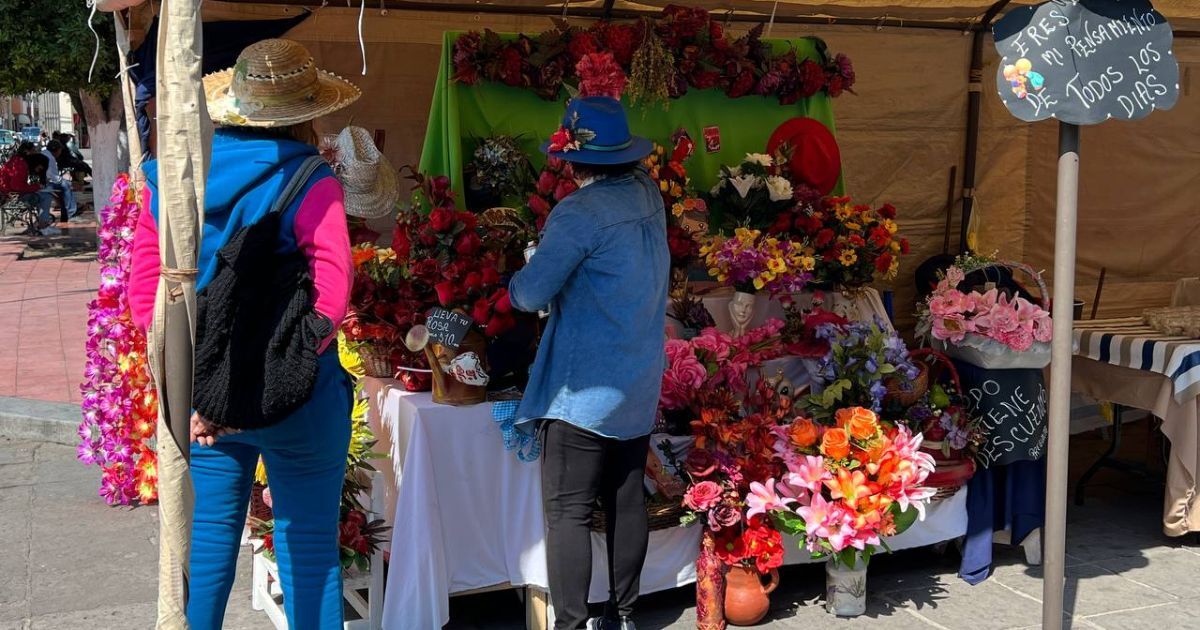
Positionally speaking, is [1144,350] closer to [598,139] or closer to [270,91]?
[598,139]

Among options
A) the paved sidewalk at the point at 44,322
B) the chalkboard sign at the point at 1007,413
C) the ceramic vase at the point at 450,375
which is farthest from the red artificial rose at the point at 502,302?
the paved sidewalk at the point at 44,322

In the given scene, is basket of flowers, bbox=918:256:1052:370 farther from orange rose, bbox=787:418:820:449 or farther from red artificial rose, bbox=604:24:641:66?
red artificial rose, bbox=604:24:641:66

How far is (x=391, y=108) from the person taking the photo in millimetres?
5070

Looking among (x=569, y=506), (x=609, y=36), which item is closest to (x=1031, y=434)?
(x=569, y=506)

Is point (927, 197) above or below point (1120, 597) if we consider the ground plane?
above

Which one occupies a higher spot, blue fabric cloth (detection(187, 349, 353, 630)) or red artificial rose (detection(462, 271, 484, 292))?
red artificial rose (detection(462, 271, 484, 292))

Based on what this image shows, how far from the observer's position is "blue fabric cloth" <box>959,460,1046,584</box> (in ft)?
14.6

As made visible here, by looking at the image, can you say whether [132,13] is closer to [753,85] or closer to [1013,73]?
[753,85]

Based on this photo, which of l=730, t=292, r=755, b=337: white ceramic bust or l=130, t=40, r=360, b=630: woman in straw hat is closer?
l=130, t=40, r=360, b=630: woman in straw hat

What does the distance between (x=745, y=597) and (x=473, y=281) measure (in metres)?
1.42

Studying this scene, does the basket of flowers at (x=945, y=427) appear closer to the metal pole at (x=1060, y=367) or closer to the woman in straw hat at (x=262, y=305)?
the metal pole at (x=1060, y=367)

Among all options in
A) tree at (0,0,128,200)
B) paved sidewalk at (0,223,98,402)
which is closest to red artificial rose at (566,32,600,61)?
paved sidewalk at (0,223,98,402)

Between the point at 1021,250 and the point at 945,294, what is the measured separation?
2.10 metres

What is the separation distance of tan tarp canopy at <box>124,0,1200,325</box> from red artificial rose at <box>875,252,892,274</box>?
3.67 ft
